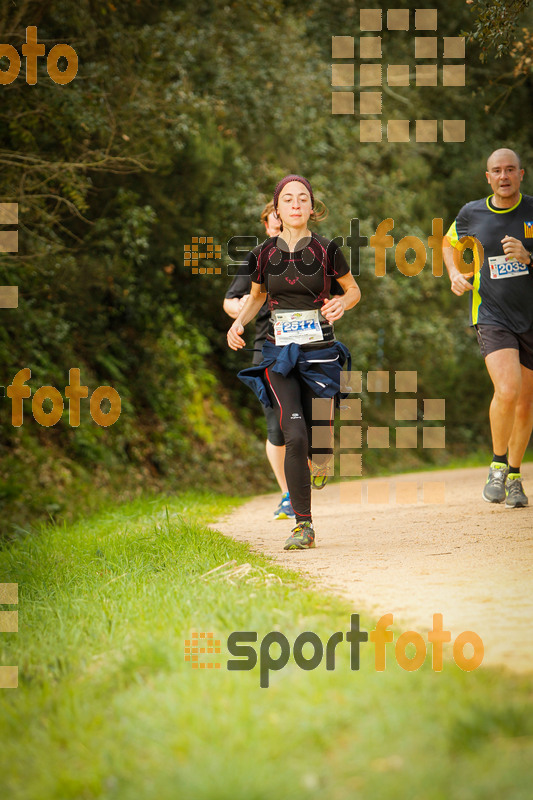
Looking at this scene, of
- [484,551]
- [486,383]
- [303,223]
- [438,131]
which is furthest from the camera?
[486,383]

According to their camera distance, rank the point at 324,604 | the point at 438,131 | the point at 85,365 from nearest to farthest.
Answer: the point at 324,604 → the point at 85,365 → the point at 438,131

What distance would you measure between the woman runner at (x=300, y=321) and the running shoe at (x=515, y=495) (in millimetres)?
1878

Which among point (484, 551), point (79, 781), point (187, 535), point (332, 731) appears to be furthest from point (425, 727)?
point (187, 535)

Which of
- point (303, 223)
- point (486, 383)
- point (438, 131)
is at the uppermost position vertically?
point (438, 131)

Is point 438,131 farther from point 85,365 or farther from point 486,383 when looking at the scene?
point 85,365

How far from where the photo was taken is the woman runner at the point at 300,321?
5.90 metres

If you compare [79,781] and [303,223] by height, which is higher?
[303,223]

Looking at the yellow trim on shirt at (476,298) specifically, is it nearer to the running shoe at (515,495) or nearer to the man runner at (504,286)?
the man runner at (504,286)

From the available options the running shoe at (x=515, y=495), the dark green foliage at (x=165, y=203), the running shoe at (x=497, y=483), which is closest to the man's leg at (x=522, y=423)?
the running shoe at (x=497, y=483)

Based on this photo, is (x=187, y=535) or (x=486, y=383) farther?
(x=486, y=383)

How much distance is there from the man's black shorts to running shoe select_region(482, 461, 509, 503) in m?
0.86

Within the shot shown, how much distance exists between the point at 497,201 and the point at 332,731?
18.0ft

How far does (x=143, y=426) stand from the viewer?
14.0 m

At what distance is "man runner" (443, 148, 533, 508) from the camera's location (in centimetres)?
705
